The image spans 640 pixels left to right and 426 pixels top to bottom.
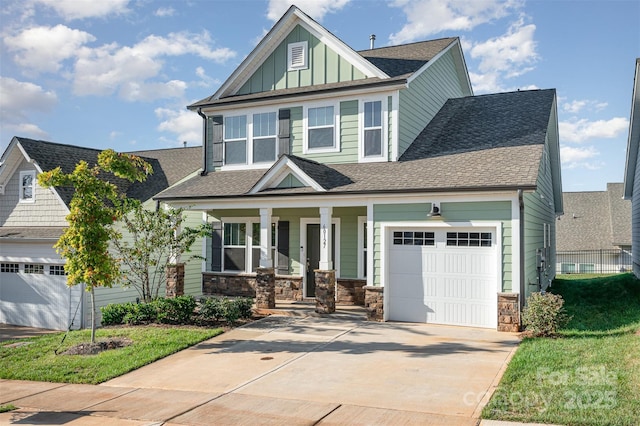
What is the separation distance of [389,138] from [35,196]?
511 inches

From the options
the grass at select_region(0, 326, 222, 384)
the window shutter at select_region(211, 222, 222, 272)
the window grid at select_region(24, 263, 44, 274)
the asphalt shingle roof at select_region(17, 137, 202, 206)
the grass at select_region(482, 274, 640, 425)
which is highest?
the asphalt shingle roof at select_region(17, 137, 202, 206)

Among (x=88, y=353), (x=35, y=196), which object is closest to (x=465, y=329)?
(x=88, y=353)

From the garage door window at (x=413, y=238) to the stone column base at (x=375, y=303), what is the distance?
4.14ft

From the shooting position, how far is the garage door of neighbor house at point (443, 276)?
12.3 m

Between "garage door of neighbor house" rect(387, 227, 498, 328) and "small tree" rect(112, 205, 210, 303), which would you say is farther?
"small tree" rect(112, 205, 210, 303)

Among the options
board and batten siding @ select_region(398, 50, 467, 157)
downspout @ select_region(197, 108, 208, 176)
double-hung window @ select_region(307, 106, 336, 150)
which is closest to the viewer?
board and batten siding @ select_region(398, 50, 467, 157)

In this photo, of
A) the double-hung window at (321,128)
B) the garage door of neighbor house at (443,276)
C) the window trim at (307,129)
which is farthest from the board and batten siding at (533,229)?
the double-hung window at (321,128)

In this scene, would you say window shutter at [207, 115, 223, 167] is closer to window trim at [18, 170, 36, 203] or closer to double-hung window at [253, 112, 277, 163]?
double-hung window at [253, 112, 277, 163]

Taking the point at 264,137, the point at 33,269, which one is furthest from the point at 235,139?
the point at 33,269

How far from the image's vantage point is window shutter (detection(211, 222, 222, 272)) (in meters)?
18.2

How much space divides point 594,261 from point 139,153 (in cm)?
2993

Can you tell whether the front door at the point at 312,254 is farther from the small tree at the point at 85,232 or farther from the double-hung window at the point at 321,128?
the small tree at the point at 85,232

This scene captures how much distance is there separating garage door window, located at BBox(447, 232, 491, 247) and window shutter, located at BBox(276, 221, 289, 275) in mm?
5982

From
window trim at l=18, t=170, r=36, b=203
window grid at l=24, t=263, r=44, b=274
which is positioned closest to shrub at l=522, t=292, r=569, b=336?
window grid at l=24, t=263, r=44, b=274
